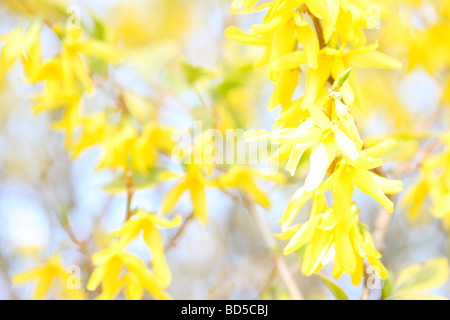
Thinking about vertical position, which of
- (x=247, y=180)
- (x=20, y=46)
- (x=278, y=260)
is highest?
(x=20, y=46)

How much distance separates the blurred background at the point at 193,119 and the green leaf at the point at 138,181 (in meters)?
0.20

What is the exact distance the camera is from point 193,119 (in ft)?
4.63

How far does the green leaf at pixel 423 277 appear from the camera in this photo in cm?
98

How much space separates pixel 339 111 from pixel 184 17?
7.48 feet

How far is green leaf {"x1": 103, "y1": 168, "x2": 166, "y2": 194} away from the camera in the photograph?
1.16 m

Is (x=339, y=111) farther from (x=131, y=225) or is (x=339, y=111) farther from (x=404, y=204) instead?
(x=404, y=204)

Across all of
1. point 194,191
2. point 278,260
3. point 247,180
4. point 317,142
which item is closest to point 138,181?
point 194,191

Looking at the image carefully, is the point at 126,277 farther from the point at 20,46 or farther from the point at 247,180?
the point at 20,46

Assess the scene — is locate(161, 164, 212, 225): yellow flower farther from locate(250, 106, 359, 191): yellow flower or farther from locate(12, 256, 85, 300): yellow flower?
locate(250, 106, 359, 191): yellow flower

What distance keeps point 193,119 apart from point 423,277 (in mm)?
686

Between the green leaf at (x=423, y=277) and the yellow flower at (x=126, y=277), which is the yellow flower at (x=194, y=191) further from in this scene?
the green leaf at (x=423, y=277)

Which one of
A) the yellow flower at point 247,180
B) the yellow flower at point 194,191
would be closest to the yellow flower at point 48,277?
the yellow flower at point 194,191
